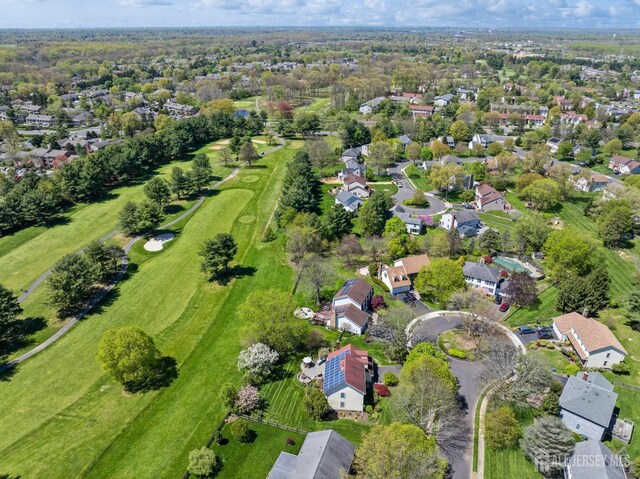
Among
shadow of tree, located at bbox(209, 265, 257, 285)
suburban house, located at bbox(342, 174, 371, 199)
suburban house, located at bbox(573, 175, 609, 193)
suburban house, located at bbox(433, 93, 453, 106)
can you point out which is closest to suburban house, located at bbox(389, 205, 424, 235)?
suburban house, located at bbox(342, 174, 371, 199)

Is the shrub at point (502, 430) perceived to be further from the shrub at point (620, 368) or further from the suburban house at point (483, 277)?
the suburban house at point (483, 277)

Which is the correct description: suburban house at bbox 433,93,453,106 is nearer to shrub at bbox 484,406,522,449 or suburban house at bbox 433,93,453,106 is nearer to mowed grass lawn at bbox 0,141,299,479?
mowed grass lawn at bbox 0,141,299,479

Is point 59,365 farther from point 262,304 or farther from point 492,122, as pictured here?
point 492,122

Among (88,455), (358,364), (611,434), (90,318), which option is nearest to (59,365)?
(90,318)

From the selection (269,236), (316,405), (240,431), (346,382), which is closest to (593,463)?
(346,382)

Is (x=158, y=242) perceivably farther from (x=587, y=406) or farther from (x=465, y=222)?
(x=587, y=406)

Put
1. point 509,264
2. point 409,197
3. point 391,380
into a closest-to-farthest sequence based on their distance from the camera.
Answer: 1. point 391,380
2. point 509,264
3. point 409,197
